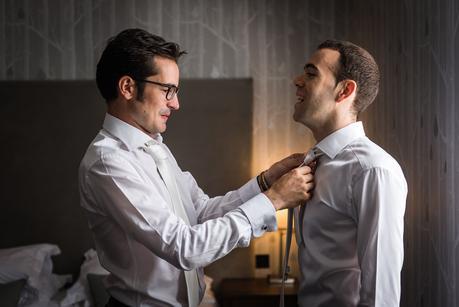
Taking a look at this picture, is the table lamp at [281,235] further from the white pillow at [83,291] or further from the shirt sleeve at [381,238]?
the shirt sleeve at [381,238]

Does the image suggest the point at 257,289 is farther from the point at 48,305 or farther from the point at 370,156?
the point at 370,156

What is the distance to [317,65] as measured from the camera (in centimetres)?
186

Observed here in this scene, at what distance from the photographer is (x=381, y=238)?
5.11ft

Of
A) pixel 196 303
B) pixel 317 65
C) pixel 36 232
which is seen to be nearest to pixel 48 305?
pixel 36 232

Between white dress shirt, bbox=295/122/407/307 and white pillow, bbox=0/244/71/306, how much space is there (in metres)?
2.00

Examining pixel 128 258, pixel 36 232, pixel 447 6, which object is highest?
pixel 447 6

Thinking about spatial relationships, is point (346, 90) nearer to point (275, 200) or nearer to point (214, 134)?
point (275, 200)

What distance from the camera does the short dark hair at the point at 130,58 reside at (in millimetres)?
1834

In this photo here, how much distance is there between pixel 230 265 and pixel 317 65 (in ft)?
7.41

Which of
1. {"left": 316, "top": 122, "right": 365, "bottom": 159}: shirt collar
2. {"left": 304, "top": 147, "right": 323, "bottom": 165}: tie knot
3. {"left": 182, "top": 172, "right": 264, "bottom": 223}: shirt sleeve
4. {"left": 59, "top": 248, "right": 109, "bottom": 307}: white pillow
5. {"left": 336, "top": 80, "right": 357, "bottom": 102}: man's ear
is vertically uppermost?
{"left": 336, "top": 80, "right": 357, "bottom": 102}: man's ear

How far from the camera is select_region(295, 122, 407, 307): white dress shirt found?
1562 millimetres

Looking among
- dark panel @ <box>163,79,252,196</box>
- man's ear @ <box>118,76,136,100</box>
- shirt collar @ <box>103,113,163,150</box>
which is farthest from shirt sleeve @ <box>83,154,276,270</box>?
dark panel @ <box>163,79,252,196</box>

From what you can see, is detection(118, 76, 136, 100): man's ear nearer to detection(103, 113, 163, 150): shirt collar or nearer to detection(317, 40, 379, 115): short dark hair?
detection(103, 113, 163, 150): shirt collar

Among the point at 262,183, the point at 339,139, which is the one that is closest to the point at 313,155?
the point at 339,139
